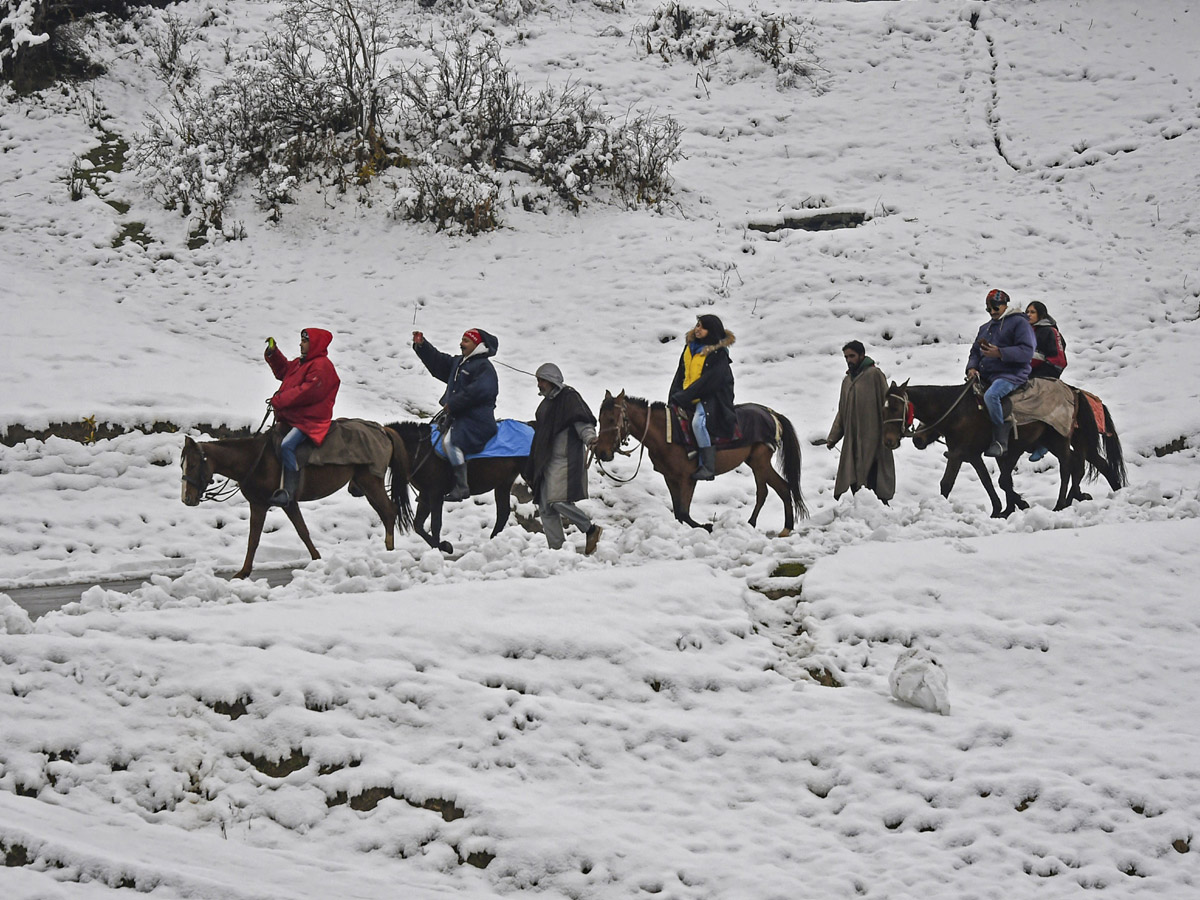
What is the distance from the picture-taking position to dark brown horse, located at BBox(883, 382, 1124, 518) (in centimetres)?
1186

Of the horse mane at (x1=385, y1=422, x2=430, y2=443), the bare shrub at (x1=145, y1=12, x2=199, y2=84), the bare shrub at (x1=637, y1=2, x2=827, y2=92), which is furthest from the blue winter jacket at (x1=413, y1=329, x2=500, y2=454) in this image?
the bare shrub at (x1=637, y1=2, x2=827, y2=92)

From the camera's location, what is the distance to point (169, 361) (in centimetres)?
1548

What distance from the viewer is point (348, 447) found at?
10.1 meters

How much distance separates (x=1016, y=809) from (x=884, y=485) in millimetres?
6098

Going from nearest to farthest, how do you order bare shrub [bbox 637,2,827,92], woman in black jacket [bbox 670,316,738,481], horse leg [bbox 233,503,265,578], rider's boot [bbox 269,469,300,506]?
1. horse leg [bbox 233,503,265,578]
2. rider's boot [bbox 269,469,300,506]
3. woman in black jacket [bbox 670,316,738,481]
4. bare shrub [bbox 637,2,827,92]

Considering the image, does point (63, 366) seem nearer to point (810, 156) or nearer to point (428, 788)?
point (428, 788)

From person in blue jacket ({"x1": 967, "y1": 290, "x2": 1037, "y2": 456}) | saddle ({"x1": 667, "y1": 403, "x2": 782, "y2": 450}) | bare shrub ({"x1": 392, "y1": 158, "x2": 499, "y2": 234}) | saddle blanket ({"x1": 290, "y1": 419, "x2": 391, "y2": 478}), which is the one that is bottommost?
saddle blanket ({"x1": 290, "y1": 419, "x2": 391, "y2": 478})

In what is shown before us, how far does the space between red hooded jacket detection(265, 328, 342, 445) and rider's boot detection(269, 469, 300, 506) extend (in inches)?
14.4

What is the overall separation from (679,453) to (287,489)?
3933mm

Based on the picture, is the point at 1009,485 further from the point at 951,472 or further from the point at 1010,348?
the point at 1010,348

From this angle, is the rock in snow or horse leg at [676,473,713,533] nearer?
the rock in snow

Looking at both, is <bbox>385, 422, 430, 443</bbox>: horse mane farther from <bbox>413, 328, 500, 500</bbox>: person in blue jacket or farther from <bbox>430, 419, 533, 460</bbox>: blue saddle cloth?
<bbox>413, 328, 500, 500</bbox>: person in blue jacket

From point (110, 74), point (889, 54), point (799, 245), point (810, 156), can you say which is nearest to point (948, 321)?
point (799, 245)

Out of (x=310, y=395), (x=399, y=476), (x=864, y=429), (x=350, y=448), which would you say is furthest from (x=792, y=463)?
(x=310, y=395)
